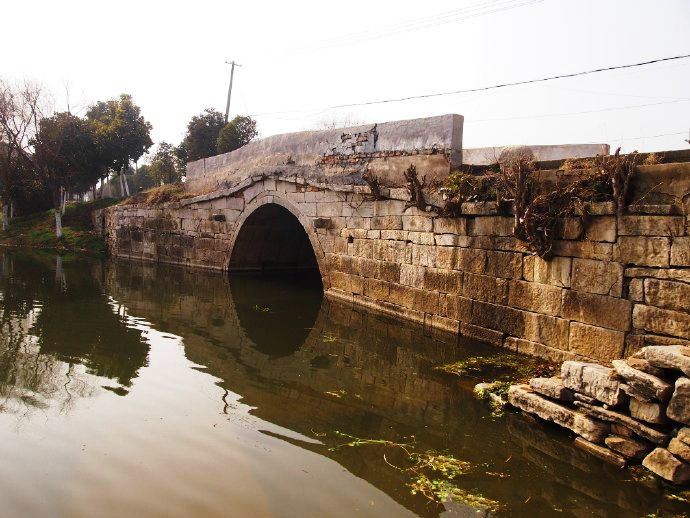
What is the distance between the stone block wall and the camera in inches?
209

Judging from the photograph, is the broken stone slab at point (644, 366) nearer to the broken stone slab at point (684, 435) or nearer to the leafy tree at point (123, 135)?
the broken stone slab at point (684, 435)

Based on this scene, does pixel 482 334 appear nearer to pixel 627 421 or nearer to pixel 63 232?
pixel 627 421

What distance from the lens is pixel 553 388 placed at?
15.0 ft

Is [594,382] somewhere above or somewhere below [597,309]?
below

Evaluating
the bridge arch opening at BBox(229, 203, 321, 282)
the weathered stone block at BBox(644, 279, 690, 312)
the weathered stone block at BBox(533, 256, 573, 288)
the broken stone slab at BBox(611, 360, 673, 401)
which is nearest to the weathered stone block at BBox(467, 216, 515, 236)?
the weathered stone block at BBox(533, 256, 573, 288)

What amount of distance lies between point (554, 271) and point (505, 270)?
0.75m

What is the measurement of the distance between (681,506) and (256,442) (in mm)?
2980

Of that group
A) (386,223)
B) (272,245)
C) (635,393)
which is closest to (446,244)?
(386,223)

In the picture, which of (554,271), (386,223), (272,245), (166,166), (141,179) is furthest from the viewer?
(141,179)

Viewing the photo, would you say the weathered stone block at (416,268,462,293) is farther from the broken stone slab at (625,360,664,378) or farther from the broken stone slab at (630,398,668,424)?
the broken stone slab at (630,398,668,424)

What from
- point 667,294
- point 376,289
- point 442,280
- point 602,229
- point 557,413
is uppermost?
point 602,229

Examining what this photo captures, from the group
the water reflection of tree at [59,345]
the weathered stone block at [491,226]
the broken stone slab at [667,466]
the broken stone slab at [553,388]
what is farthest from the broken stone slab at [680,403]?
the water reflection of tree at [59,345]

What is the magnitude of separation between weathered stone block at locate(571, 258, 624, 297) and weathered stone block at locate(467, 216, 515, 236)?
1082mm

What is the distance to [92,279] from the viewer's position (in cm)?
1323
